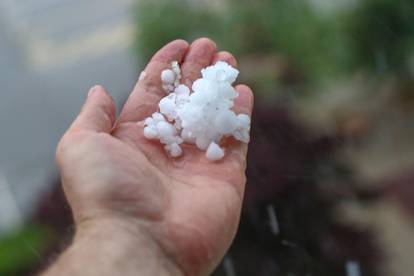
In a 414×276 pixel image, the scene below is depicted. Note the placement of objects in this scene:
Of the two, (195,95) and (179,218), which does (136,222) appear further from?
(195,95)

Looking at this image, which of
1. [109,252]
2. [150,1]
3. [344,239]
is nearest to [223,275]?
[344,239]

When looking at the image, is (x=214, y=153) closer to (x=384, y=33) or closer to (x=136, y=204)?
(x=136, y=204)

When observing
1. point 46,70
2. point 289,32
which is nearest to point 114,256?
point 289,32

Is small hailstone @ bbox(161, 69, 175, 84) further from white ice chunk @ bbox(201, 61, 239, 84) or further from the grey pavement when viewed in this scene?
the grey pavement

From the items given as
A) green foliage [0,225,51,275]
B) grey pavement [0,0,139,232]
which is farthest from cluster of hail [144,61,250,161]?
grey pavement [0,0,139,232]

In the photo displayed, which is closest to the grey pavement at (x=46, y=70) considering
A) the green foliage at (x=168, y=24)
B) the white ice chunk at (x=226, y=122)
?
the green foliage at (x=168, y=24)
